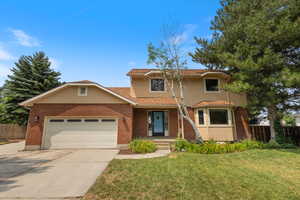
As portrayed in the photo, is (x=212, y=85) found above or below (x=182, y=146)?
above

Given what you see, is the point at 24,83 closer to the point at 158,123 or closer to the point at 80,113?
the point at 80,113

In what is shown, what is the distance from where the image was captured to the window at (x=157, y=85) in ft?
39.4

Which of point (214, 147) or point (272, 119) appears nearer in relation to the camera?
point (214, 147)

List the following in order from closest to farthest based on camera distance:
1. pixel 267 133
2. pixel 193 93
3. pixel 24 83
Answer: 1. pixel 267 133
2. pixel 193 93
3. pixel 24 83

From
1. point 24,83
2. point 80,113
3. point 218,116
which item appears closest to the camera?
point 80,113

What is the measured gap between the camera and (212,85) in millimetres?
11922

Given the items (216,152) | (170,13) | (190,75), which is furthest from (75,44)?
(216,152)

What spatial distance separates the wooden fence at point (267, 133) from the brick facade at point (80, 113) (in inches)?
395

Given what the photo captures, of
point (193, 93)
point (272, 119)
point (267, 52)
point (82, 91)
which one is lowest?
point (272, 119)

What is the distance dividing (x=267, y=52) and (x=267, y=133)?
20.6 feet

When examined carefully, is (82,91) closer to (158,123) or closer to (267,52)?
(158,123)

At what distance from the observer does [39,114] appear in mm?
9398

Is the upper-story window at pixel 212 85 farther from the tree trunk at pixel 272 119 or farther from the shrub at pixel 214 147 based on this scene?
the shrub at pixel 214 147

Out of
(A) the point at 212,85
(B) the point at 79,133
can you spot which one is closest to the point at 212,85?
(A) the point at 212,85
